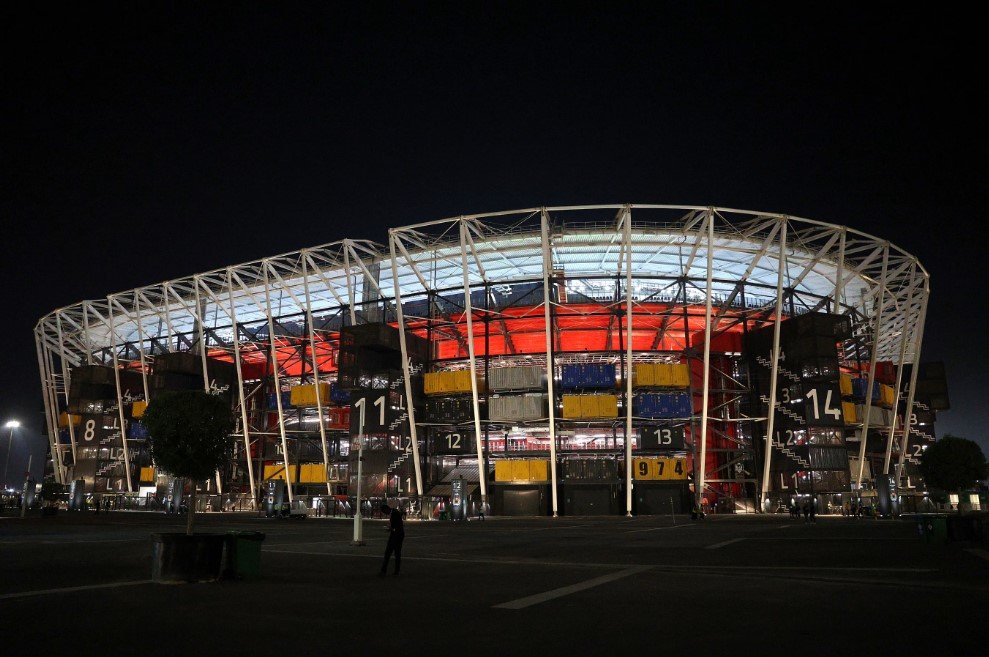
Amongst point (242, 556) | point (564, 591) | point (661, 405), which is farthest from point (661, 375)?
point (242, 556)

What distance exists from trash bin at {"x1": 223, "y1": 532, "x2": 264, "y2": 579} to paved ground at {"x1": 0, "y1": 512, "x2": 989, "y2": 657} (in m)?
0.60

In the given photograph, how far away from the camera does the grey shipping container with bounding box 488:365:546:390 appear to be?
56.0 m

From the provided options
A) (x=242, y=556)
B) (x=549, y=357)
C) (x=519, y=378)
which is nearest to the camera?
(x=242, y=556)

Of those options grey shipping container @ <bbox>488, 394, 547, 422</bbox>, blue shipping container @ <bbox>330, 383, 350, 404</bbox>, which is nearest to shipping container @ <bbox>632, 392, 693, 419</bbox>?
grey shipping container @ <bbox>488, 394, 547, 422</bbox>

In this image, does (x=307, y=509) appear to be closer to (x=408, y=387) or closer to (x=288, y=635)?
(x=408, y=387)

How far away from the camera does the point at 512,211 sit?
50500mm

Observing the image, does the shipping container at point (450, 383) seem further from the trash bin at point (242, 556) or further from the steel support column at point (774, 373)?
the trash bin at point (242, 556)

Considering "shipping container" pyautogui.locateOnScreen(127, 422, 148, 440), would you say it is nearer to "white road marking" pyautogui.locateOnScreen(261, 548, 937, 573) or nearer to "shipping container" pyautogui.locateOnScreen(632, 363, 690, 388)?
"shipping container" pyautogui.locateOnScreen(632, 363, 690, 388)

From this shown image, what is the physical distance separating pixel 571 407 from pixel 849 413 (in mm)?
25423

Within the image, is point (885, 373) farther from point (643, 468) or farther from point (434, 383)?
point (434, 383)

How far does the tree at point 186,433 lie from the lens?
1533cm

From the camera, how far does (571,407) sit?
53969 mm

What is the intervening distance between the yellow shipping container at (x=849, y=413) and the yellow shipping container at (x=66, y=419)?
8849 centimetres

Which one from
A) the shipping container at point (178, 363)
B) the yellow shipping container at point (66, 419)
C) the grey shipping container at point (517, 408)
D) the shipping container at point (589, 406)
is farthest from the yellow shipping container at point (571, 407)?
the yellow shipping container at point (66, 419)
